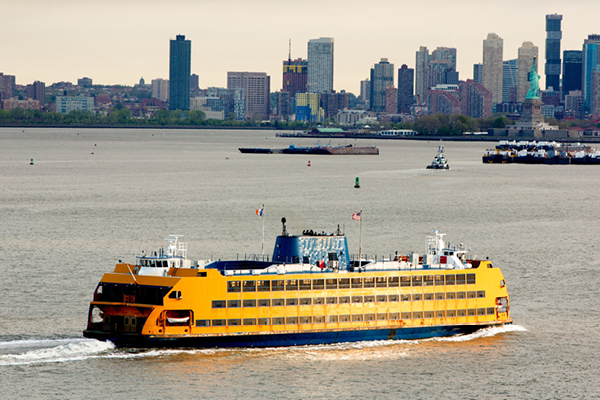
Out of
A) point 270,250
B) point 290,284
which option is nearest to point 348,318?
point 290,284

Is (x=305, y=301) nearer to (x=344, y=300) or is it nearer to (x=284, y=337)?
(x=284, y=337)

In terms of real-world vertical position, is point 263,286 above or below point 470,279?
→ above

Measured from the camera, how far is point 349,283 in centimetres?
4584

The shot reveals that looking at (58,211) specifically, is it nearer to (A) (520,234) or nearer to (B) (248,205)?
(B) (248,205)

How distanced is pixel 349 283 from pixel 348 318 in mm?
1577

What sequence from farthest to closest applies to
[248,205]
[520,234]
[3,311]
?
[248,205], [520,234], [3,311]

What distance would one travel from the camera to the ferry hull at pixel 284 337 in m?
42.6

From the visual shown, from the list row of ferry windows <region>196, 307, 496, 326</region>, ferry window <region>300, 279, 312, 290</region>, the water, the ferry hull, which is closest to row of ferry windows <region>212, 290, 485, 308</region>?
ferry window <region>300, 279, 312, 290</region>

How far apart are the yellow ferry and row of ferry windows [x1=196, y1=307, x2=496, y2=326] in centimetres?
4

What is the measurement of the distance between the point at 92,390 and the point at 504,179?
147 m

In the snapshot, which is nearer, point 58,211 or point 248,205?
point 58,211

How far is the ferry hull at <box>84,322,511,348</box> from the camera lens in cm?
4262

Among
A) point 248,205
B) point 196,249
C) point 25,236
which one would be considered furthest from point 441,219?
point 25,236

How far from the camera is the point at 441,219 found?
333 feet
